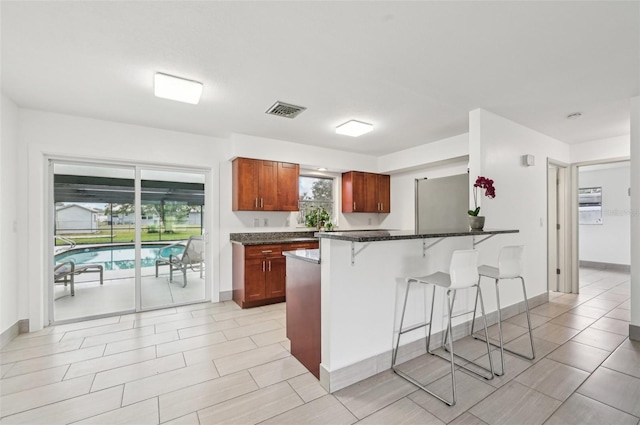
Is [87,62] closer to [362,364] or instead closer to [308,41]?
[308,41]

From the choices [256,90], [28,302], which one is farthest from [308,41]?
[28,302]

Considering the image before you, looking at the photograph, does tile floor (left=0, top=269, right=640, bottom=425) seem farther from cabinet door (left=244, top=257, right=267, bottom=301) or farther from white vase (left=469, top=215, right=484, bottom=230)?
white vase (left=469, top=215, right=484, bottom=230)

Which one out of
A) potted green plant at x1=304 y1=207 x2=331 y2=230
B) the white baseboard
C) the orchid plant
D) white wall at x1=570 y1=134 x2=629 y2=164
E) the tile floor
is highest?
white wall at x1=570 y1=134 x2=629 y2=164

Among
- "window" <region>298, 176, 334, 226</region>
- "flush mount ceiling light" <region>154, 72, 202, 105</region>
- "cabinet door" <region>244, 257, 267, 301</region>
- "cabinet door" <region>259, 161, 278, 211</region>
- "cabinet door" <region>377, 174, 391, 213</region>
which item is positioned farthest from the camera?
"cabinet door" <region>377, 174, 391, 213</region>

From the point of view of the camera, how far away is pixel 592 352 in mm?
2676

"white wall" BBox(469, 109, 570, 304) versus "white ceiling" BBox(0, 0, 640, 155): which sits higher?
"white ceiling" BBox(0, 0, 640, 155)

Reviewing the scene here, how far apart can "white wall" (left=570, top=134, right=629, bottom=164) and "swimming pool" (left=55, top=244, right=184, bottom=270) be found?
6.40m

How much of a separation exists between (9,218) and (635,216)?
6456mm

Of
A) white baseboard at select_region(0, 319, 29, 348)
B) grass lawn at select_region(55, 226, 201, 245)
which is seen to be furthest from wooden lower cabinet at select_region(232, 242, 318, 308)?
white baseboard at select_region(0, 319, 29, 348)

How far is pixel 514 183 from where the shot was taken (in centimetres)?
366

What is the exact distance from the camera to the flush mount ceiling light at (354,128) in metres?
3.62

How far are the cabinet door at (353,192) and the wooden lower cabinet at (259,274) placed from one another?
5.13ft

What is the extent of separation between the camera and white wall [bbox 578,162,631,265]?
6.51 metres

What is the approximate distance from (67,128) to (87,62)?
65.6 inches
